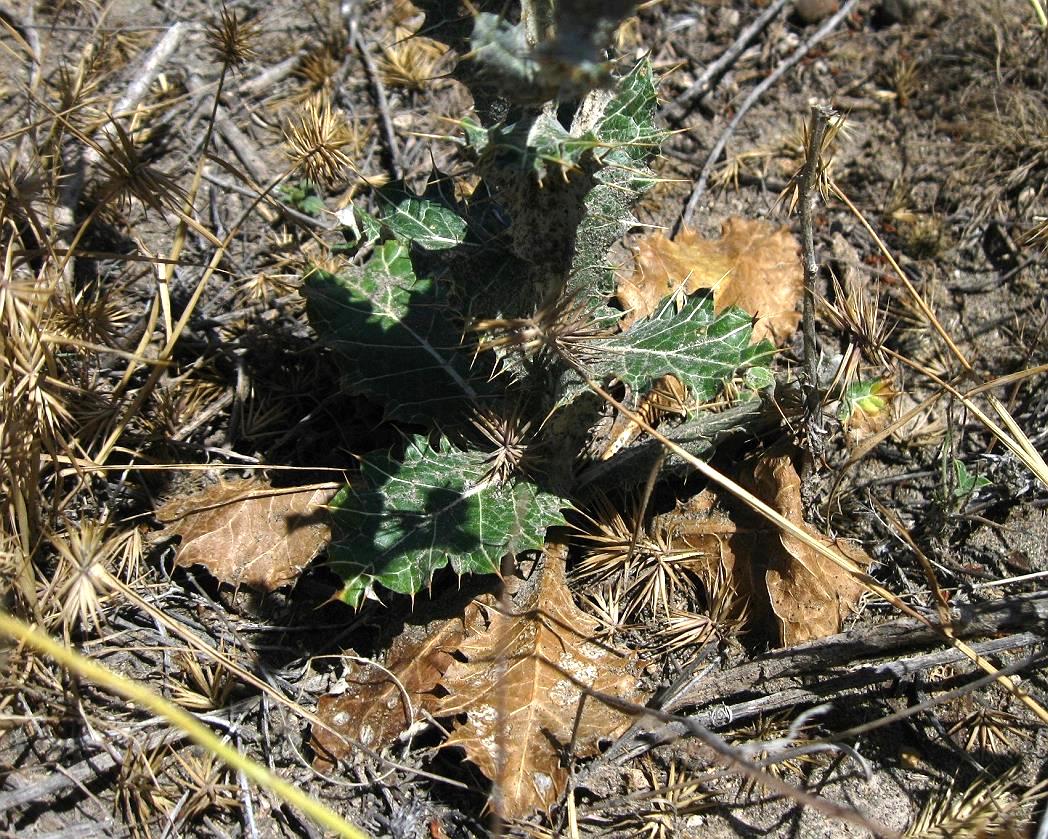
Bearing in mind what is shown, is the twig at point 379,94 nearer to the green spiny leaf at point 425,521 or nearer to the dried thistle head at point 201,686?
the green spiny leaf at point 425,521

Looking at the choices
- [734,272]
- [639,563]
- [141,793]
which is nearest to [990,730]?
[639,563]

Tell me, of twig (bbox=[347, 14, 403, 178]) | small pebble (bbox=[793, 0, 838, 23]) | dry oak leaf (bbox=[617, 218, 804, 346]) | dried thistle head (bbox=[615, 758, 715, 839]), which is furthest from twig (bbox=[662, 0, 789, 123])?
dried thistle head (bbox=[615, 758, 715, 839])

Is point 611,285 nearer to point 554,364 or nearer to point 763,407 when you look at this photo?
point 554,364

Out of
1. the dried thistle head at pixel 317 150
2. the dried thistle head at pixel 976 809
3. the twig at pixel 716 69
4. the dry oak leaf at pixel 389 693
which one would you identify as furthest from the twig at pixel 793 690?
the twig at pixel 716 69

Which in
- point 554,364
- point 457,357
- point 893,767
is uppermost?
point 554,364

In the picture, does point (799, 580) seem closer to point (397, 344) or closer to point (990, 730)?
point (990, 730)

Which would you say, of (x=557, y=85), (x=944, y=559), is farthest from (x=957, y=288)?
(x=557, y=85)
